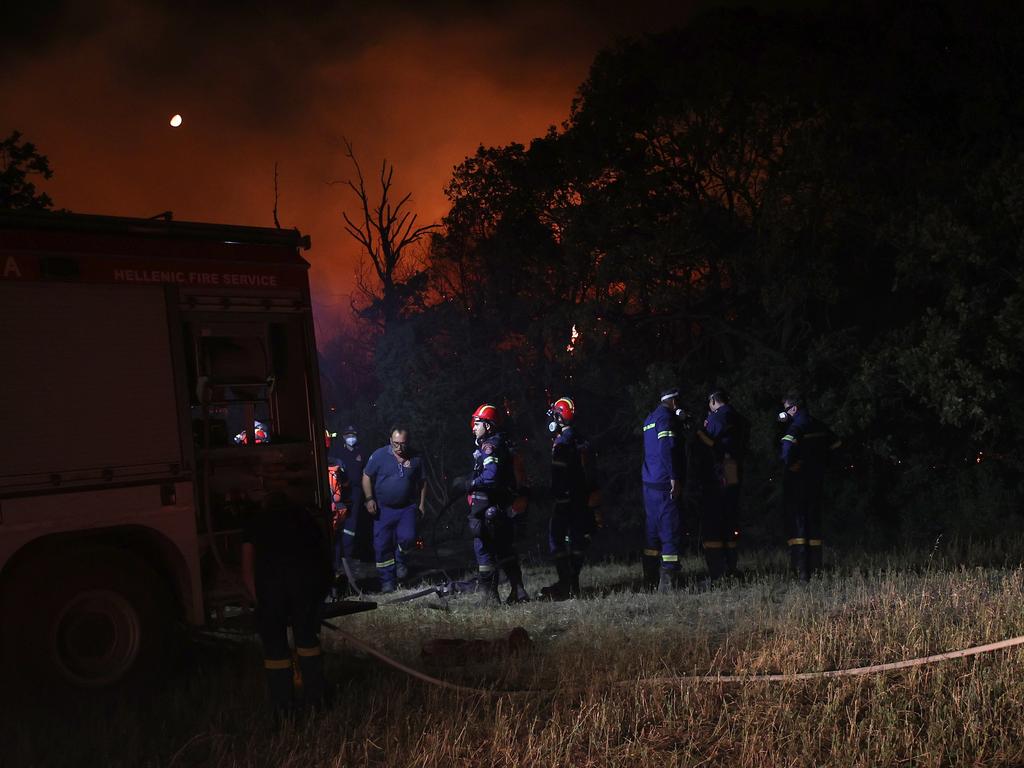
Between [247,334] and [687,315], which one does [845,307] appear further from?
[247,334]

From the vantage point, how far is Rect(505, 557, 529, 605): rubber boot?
1041 centimetres

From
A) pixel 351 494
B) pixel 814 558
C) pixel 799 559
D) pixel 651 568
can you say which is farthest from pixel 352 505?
pixel 814 558

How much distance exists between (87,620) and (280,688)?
1.50 meters

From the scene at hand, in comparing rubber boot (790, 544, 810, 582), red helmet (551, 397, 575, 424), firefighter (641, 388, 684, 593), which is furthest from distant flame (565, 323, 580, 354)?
rubber boot (790, 544, 810, 582)

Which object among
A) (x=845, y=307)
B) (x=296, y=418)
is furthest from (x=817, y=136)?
(x=296, y=418)

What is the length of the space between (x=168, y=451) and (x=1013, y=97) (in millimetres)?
12144

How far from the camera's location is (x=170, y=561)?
6.97 metres

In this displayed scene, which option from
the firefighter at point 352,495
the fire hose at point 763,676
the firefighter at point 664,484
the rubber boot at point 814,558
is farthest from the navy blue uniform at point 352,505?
the fire hose at point 763,676

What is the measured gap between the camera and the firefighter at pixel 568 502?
35.2 ft

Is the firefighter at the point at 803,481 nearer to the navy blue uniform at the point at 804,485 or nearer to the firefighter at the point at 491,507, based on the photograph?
the navy blue uniform at the point at 804,485

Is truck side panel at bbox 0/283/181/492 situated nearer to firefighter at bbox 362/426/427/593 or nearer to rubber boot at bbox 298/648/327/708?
rubber boot at bbox 298/648/327/708

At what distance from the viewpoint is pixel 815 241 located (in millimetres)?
15789

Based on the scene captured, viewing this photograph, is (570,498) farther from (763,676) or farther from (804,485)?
(763,676)

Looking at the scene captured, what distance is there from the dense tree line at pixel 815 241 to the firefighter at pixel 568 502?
5.87 m
